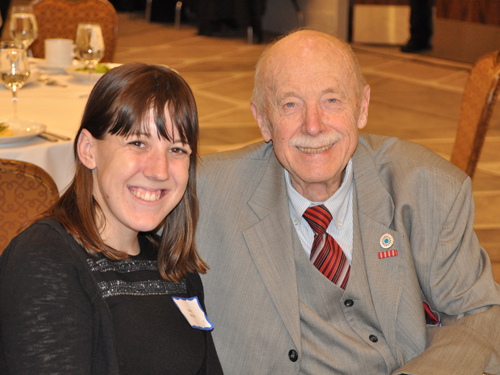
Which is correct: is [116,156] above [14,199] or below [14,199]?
above

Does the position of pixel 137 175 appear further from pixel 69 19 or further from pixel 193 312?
pixel 69 19

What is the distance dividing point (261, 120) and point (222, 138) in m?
3.52

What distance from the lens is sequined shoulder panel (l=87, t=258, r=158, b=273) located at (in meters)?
1.41

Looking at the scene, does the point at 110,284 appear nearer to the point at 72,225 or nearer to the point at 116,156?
the point at 72,225

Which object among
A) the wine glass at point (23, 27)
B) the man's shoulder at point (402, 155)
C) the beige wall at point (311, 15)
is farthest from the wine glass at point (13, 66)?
the beige wall at point (311, 15)

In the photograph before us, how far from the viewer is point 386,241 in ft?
5.77

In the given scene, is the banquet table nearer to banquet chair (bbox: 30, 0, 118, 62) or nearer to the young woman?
banquet chair (bbox: 30, 0, 118, 62)

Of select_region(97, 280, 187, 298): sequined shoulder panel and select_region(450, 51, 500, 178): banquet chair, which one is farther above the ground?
select_region(450, 51, 500, 178): banquet chair

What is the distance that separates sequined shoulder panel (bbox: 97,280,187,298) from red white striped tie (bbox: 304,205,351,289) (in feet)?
1.30

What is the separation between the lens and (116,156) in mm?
1446

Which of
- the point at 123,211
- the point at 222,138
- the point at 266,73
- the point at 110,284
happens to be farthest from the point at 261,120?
the point at 222,138

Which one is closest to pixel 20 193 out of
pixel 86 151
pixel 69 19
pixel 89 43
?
pixel 86 151

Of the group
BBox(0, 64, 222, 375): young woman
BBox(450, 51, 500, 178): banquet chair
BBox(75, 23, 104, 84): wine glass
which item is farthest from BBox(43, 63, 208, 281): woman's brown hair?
BBox(75, 23, 104, 84): wine glass

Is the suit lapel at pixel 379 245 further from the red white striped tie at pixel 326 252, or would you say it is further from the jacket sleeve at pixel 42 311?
the jacket sleeve at pixel 42 311
